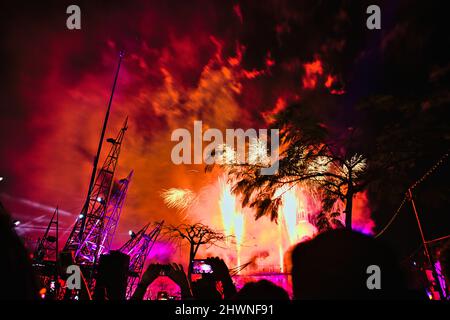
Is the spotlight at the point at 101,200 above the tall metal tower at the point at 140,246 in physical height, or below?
above

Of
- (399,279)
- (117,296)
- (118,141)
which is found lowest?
(117,296)

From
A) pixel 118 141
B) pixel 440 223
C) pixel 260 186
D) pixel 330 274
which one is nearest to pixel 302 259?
pixel 330 274

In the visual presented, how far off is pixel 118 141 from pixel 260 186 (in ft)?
115

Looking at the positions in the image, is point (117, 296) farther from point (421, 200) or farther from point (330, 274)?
point (421, 200)

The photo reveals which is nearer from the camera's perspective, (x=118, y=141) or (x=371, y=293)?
(x=371, y=293)

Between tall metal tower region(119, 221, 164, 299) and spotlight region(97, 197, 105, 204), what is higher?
spotlight region(97, 197, 105, 204)

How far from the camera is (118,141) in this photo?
42.4 meters

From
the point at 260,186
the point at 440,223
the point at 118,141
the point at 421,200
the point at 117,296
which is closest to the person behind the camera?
the point at 117,296

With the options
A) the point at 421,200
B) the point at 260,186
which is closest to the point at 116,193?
the point at 260,186
